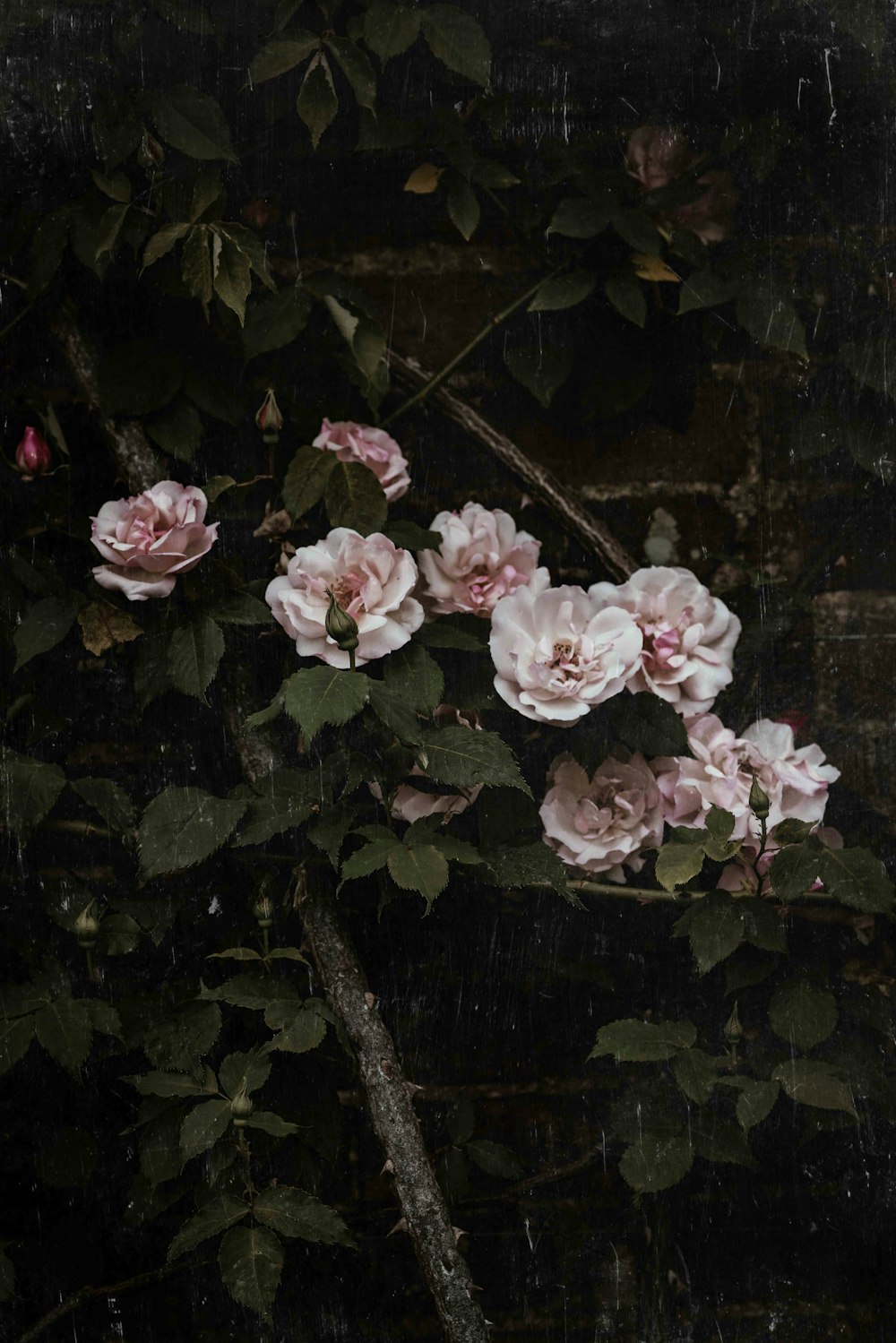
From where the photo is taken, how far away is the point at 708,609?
1.13m

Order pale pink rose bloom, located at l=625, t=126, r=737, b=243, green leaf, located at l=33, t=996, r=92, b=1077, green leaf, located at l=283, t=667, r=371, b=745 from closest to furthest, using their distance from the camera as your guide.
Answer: green leaf, located at l=283, t=667, r=371, b=745, green leaf, located at l=33, t=996, r=92, b=1077, pale pink rose bloom, located at l=625, t=126, r=737, b=243

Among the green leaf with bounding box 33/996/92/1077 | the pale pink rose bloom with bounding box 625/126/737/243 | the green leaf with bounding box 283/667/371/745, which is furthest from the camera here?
the pale pink rose bloom with bounding box 625/126/737/243

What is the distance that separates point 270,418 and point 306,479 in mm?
84

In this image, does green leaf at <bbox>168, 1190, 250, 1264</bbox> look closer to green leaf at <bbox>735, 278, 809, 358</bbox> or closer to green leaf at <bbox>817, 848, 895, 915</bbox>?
green leaf at <bbox>817, 848, 895, 915</bbox>

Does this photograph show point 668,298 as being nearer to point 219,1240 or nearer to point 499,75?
point 499,75

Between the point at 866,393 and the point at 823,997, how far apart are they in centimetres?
67

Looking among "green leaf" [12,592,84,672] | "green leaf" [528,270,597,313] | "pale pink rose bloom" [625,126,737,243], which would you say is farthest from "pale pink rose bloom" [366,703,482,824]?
"pale pink rose bloom" [625,126,737,243]

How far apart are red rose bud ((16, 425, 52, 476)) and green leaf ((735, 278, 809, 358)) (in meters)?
0.78

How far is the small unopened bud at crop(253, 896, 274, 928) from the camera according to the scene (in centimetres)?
111

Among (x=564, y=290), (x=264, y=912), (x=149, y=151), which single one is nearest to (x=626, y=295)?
(x=564, y=290)

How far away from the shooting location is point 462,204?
3.87 ft

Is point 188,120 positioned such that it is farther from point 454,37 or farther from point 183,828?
point 183,828

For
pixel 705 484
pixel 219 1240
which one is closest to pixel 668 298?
pixel 705 484
